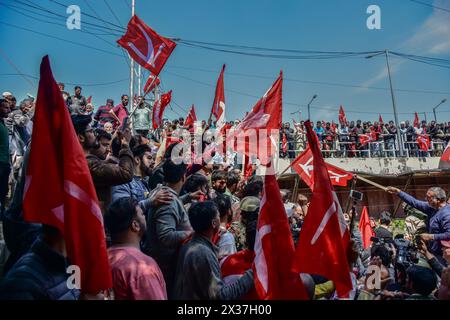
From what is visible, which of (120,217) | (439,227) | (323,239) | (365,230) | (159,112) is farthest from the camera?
(159,112)

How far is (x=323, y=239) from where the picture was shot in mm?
2732

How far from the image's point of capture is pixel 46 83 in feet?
7.30

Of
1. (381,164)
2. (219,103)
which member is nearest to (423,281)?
(219,103)

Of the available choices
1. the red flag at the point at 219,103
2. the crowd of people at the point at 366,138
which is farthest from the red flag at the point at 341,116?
the red flag at the point at 219,103

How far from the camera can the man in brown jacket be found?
9.25 ft

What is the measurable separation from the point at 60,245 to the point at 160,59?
14.6ft

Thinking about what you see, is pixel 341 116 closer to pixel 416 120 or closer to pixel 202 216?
pixel 416 120

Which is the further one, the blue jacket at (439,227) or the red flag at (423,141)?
the red flag at (423,141)

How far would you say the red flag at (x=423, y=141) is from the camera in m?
19.8

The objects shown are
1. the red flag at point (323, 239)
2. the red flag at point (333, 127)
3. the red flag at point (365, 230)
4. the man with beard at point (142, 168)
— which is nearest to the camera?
the red flag at point (323, 239)

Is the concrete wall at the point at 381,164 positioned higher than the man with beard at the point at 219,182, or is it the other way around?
the concrete wall at the point at 381,164

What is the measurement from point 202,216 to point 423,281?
1.90 m

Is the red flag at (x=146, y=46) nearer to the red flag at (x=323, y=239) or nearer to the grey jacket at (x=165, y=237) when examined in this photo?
the grey jacket at (x=165, y=237)

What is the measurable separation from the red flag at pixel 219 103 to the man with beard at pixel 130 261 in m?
4.28
